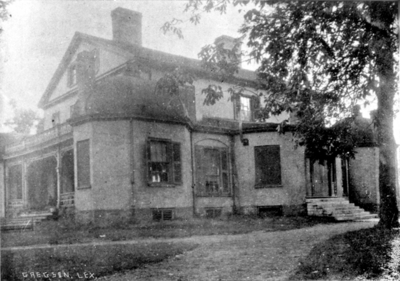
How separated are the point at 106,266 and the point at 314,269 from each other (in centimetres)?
379

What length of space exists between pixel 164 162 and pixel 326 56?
10.7 metres

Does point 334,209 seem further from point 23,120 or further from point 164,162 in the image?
point 23,120

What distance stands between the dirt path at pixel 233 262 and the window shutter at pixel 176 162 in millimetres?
7007

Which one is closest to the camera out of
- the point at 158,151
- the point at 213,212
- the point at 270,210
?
the point at 158,151

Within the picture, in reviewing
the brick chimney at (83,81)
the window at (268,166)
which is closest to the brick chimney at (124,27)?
the brick chimney at (83,81)

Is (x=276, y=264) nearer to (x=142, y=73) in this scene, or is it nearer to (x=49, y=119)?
(x=142, y=73)

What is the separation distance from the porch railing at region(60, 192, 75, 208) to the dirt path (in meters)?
9.38

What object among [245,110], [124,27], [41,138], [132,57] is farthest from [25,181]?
→ [245,110]

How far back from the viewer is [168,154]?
17.8 metres

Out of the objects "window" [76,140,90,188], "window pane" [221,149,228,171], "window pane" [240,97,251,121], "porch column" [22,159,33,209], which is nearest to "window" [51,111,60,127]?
"porch column" [22,159,33,209]

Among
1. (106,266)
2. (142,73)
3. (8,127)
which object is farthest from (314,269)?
(8,127)

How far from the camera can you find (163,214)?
17312mm

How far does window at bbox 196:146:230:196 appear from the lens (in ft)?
66.3

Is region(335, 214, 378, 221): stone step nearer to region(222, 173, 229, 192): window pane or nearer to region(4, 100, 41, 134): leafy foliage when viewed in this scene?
region(222, 173, 229, 192): window pane
